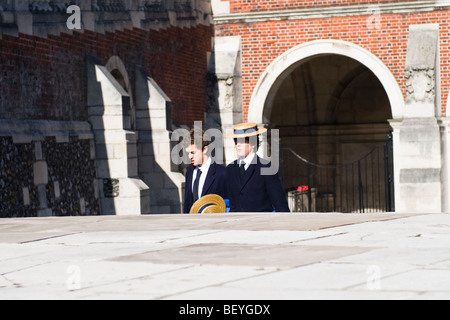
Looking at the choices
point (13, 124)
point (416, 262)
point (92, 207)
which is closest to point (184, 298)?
point (416, 262)

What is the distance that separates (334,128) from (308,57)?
6.04 m

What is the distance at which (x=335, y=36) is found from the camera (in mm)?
21062

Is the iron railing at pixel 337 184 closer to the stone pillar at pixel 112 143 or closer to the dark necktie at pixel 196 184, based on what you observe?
the stone pillar at pixel 112 143

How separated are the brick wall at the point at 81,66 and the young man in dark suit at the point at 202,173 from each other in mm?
4120

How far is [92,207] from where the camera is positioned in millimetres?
15383

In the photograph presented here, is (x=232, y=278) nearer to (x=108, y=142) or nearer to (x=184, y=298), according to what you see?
(x=184, y=298)

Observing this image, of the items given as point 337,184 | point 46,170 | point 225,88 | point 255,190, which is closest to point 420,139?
point 225,88

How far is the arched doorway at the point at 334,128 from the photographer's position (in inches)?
1028

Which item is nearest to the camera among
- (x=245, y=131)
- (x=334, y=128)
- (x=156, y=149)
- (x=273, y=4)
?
(x=245, y=131)

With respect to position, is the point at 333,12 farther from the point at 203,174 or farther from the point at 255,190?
the point at 255,190

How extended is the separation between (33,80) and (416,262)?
8.97 meters
